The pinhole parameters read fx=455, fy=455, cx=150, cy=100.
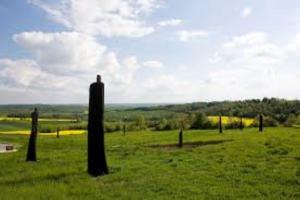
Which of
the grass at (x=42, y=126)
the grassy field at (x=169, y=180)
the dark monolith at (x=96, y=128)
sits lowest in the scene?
the grass at (x=42, y=126)

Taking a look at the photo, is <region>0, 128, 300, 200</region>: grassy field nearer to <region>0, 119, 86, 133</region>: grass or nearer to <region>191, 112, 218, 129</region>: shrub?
<region>191, 112, 218, 129</region>: shrub

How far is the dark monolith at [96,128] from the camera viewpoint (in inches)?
735

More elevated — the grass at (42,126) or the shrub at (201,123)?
the shrub at (201,123)

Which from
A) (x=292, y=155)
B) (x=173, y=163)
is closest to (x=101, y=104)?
(x=173, y=163)

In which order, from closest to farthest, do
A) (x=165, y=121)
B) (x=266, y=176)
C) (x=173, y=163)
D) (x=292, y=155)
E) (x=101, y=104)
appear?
(x=266, y=176) → (x=101, y=104) → (x=173, y=163) → (x=292, y=155) → (x=165, y=121)

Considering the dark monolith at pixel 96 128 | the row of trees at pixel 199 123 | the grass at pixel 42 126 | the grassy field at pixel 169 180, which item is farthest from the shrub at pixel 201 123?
the dark monolith at pixel 96 128

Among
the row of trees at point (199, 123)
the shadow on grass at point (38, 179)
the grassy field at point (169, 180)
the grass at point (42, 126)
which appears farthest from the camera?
the grass at point (42, 126)

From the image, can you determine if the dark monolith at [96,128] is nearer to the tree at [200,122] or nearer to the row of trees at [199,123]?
the row of trees at [199,123]

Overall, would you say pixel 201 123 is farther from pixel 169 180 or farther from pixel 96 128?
pixel 169 180

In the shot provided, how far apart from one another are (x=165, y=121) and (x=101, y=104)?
5829 centimetres

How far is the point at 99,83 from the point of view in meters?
19.3

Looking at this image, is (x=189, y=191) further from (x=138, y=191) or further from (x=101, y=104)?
(x=101, y=104)

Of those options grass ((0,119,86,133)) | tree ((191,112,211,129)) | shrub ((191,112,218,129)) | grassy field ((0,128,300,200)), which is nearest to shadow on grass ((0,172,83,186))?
grassy field ((0,128,300,200))

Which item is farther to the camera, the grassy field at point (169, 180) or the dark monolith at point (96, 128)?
the dark monolith at point (96, 128)
